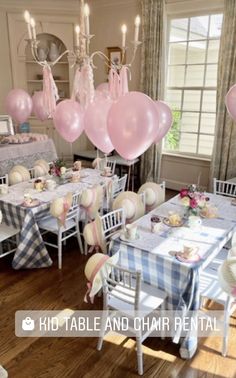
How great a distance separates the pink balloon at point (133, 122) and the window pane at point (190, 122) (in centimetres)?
340

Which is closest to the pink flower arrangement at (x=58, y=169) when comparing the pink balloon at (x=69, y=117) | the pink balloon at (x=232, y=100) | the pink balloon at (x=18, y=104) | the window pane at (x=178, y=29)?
the pink balloon at (x=18, y=104)

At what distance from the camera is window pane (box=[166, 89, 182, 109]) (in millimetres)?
5225

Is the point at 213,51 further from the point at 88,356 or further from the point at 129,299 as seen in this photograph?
the point at 88,356

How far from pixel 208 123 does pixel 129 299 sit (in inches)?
144

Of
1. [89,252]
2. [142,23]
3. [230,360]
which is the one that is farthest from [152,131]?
[142,23]

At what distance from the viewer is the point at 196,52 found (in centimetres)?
486

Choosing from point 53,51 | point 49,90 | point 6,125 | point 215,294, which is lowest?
point 215,294

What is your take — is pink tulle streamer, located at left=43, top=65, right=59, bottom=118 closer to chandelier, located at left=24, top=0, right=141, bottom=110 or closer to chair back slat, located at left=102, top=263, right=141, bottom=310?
chandelier, located at left=24, top=0, right=141, bottom=110

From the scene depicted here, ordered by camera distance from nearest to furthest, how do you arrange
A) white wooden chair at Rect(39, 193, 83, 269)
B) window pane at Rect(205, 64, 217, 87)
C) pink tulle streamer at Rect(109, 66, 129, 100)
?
pink tulle streamer at Rect(109, 66, 129, 100) < white wooden chair at Rect(39, 193, 83, 269) < window pane at Rect(205, 64, 217, 87)

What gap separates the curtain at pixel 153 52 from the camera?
15.8ft

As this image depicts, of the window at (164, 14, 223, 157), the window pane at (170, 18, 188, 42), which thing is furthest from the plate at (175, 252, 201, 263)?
the window pane at (170, 18, 188, 42)

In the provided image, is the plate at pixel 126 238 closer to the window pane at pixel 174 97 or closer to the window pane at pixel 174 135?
the window pane at pixel 174 135

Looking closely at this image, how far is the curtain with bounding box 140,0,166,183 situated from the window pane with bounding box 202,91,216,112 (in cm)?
69

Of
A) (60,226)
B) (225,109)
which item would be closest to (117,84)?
(60,226)
